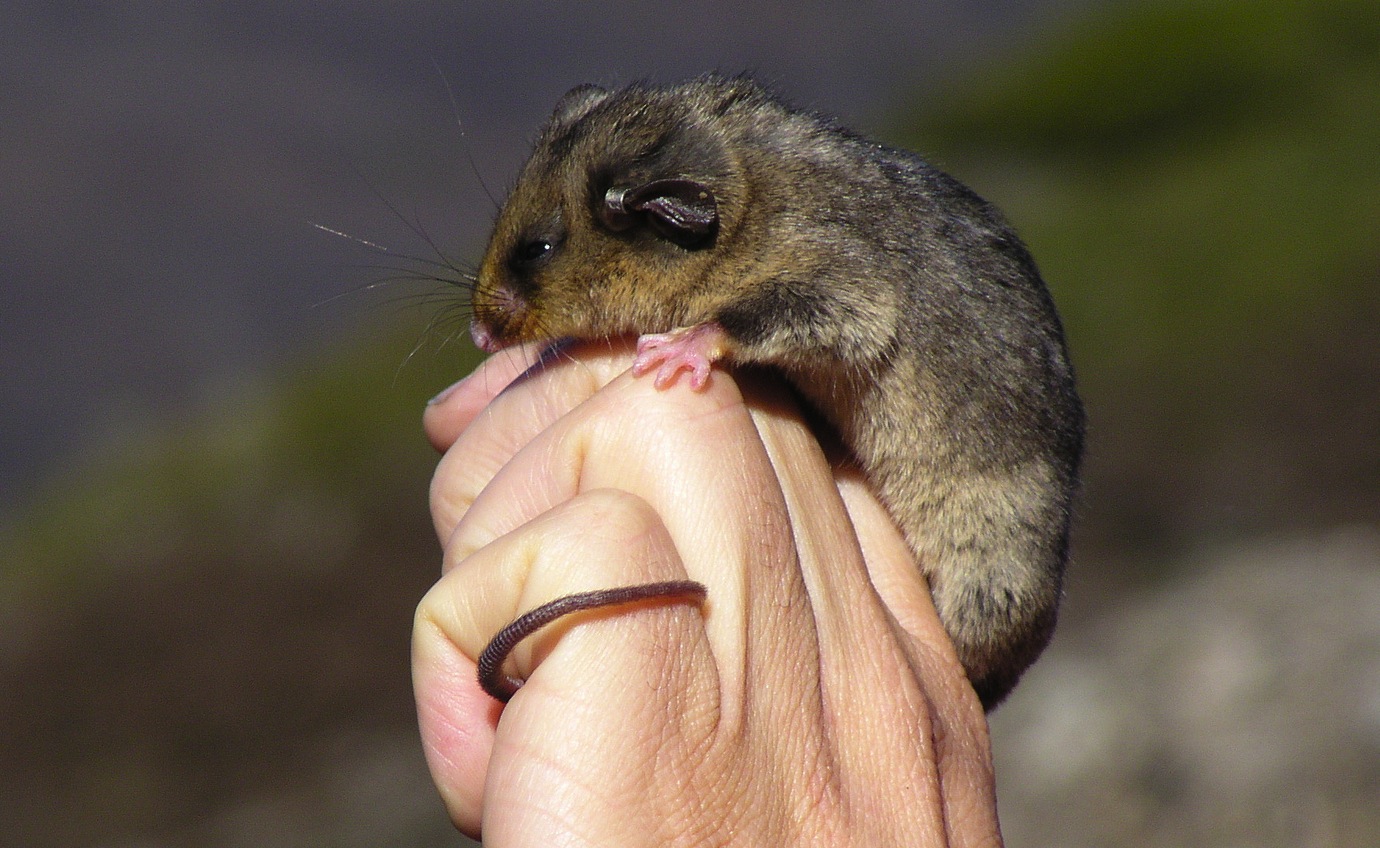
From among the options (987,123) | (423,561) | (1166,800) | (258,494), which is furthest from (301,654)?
(987,123)

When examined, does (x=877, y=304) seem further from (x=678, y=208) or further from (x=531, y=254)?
(x=531, y=254)

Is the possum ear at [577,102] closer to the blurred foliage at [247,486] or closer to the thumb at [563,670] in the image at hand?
the thumb at [563,670]

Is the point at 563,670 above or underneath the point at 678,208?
underneath

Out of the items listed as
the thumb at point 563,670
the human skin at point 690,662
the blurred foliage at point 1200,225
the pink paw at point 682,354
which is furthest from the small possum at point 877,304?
the blurred foliage at point 1200,225

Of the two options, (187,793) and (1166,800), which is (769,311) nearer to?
(1166,800)

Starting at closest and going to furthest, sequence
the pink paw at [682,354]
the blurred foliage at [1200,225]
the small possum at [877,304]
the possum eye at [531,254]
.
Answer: the pink paw at [682,354]
the small possum at [877,304]
the possum eye at [531,254]
the blurred foliage at [1200,225]

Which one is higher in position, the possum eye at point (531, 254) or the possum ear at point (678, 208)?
the possum ear at point (678, 208)

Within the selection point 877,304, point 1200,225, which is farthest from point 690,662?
point 1200,225
